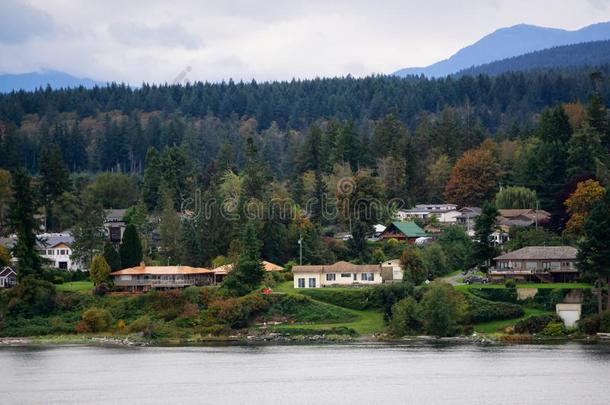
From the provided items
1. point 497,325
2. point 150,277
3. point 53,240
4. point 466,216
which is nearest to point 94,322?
point 150,277

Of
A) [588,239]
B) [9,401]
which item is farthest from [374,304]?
[9,401]

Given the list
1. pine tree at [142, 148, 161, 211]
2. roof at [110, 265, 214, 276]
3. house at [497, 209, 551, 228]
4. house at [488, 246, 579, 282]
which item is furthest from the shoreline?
pine tree at [142, 148, 161, 211]

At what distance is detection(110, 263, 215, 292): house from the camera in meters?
90.8

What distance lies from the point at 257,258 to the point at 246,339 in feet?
28.3

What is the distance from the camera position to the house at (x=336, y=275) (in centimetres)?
8912

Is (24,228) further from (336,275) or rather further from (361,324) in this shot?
(361,324)

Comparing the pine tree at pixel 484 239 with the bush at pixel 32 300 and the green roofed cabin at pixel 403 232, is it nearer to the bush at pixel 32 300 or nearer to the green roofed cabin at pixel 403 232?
the green roofed cabin at pixel 403 232

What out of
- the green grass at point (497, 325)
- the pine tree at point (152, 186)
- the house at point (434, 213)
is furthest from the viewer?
the pine tree at point (152, 186)

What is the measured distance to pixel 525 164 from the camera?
11250 cm

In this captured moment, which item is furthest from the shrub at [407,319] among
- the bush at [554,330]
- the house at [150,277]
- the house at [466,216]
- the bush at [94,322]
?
the house at [466,216]

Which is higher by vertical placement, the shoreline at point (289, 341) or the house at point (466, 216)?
the house at point (466, 216)

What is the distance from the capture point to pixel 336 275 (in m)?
90.1

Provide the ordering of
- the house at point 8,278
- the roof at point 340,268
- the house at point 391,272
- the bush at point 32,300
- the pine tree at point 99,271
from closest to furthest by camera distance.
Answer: the bush at point 32,300 < the roof at point 340,268 < the house at point 391,272 < the pine tree at point 99,271 < the house at point 8,278

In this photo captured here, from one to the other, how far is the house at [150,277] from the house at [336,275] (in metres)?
7.95
